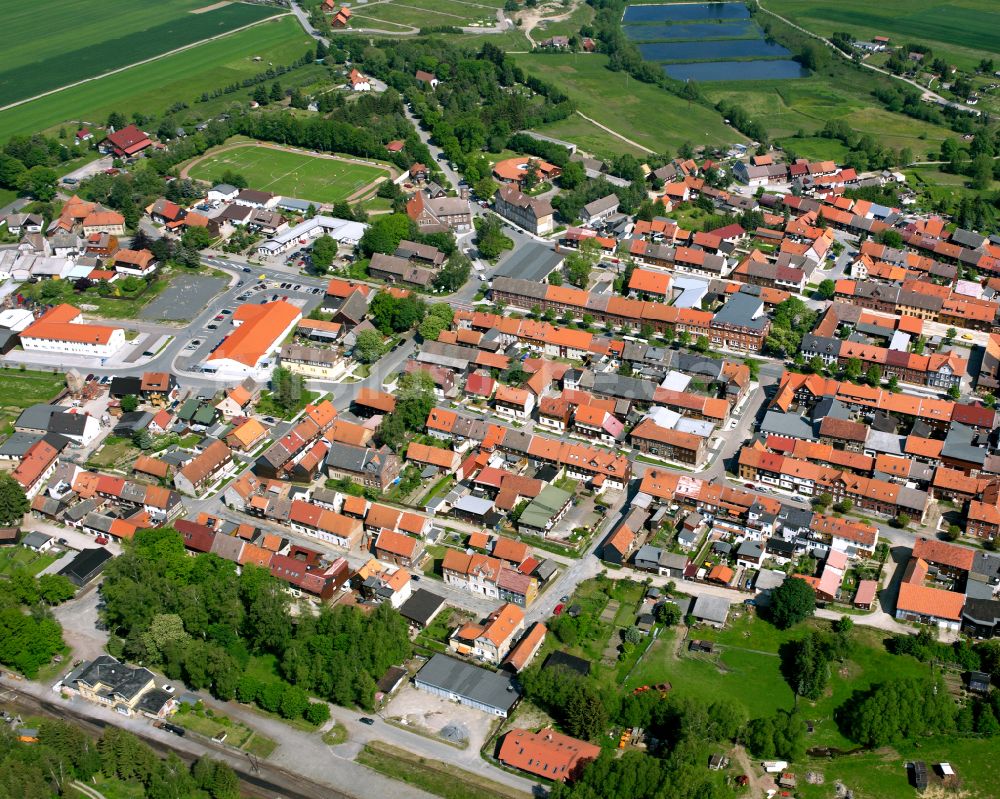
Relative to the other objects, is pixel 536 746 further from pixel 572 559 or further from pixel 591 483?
pixel 591 483

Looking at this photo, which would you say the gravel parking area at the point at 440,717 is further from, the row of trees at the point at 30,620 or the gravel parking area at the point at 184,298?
the gravel parking area at the point at 184,298

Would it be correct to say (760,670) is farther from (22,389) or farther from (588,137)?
(588,137)

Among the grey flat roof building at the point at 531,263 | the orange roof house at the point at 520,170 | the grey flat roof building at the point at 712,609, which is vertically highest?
the orange roof house at the point at 520,170

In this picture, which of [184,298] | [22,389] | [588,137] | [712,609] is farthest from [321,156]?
[712,609]

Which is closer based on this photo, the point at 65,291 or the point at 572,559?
the point at 572,559

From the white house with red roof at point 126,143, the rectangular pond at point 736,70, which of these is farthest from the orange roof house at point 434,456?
the rectangular pond at point 736,70

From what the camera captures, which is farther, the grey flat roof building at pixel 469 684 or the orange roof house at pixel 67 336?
the orange roof house at pixel 67 336

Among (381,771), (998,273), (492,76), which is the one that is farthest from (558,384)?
(492,76)
